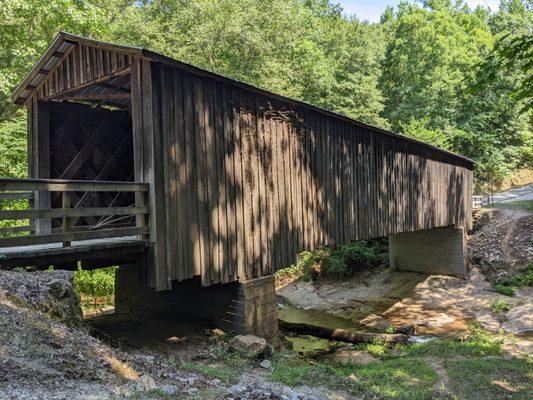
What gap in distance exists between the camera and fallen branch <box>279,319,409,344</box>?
34.0 ft

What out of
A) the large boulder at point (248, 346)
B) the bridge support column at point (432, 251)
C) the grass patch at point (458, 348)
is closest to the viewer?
the large boulder at point (248, 346)

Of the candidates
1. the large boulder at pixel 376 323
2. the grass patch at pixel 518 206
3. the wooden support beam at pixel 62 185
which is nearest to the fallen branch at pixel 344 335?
the large boulder at pixel 376 323

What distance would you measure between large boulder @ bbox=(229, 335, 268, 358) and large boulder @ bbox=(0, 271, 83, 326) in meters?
2.50

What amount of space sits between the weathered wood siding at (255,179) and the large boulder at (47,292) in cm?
164

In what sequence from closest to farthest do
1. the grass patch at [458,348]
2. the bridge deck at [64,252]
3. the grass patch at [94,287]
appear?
the bridge deck at [64,252], the grass patch at [458,348], the grass patch at [94,287]

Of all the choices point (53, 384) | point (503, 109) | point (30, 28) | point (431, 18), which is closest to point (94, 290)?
point (30, 28)

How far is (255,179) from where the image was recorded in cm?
826

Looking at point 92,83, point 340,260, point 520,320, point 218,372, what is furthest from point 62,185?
point 340,260

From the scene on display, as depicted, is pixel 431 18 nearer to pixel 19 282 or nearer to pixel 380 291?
pixel 380 291

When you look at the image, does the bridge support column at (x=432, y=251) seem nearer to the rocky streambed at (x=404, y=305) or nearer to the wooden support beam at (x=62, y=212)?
the rocky streambed at (x=404, y=305)

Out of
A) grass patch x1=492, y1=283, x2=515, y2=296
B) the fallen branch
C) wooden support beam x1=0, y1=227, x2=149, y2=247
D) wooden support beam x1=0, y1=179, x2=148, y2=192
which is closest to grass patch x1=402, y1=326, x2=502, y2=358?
the fallen branch

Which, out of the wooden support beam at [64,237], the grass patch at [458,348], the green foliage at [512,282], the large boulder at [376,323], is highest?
the wooden support beam at [64,237]

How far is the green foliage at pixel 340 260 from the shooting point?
1853 centimetres

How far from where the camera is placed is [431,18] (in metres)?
32.0
